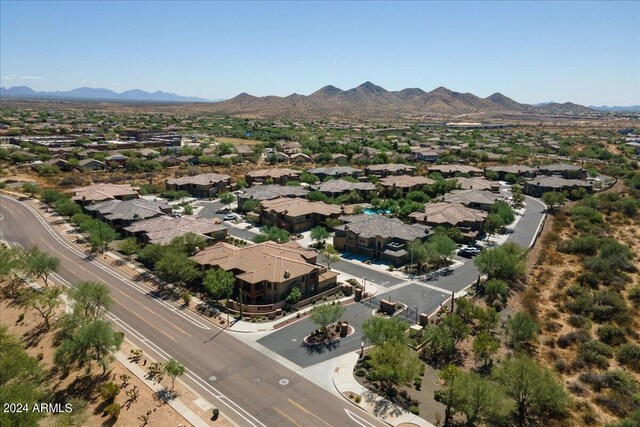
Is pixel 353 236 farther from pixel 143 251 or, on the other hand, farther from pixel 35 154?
pixel 35 154

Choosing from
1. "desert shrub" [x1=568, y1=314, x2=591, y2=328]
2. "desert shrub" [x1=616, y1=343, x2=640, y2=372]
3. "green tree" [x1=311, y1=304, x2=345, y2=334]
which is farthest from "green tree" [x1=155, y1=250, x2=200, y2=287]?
"desert shrub" [x1=616, y1=343, x2=640, y2=372]

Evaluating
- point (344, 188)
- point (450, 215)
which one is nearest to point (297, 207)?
point (344, 188)

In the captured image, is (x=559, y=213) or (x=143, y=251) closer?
(x=143, y=251)

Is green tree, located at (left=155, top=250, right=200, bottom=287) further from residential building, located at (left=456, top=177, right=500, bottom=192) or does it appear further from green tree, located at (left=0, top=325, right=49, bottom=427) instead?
residential building, located at (left=456, top=177, right=500, bottom=192)

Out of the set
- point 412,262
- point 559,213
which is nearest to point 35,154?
point 412,262

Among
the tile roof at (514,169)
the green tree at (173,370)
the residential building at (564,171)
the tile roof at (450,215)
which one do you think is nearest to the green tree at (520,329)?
the tile roof at (450,215)

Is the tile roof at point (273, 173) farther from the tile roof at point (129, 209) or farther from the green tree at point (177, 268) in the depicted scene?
the green tree at point (177, 268)
